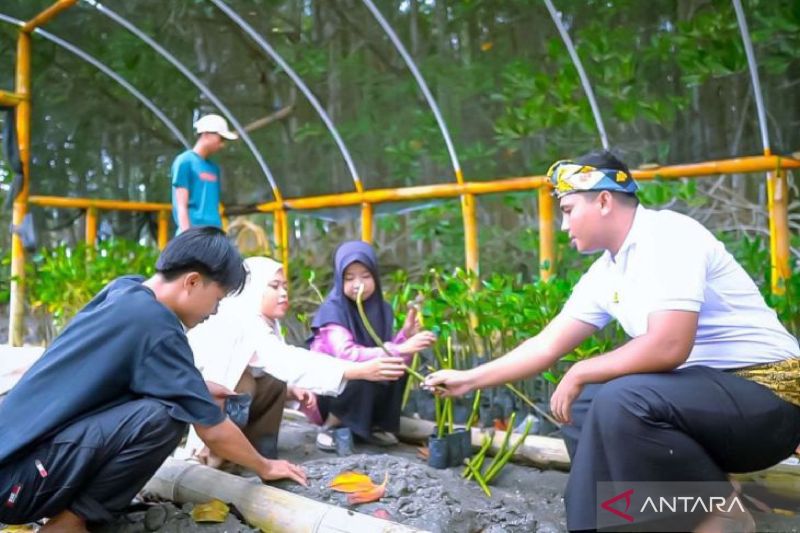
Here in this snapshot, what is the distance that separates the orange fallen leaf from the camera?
2.36 metres

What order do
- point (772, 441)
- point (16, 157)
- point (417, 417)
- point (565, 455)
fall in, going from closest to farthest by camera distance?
point (772, 441) → point (565, 455) → point (417, 417) → point (16, 157)

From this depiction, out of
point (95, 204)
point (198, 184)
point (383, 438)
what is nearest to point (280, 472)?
point (383, 438)

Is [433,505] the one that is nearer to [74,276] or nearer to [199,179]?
[199,179]

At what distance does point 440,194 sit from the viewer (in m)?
5.21

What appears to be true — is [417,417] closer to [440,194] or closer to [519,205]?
[440,194]

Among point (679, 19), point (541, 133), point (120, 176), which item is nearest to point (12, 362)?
point (541, 133)

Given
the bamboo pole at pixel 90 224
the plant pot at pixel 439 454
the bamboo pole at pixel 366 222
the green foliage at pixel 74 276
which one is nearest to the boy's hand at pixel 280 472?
the plant pot at pixel 439 454

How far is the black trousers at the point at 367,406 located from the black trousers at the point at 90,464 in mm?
1240

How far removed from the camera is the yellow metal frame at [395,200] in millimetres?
3902

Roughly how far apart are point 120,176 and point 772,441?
6.42m

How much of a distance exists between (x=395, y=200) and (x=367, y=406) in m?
2.42

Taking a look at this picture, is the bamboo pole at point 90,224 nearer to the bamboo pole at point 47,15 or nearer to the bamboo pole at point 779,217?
the bamboo pole at point 47,15

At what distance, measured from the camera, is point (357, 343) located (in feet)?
11.5

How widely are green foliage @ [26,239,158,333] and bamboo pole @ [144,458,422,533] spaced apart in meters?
3.28
